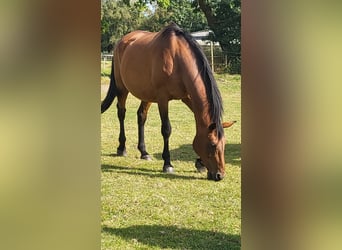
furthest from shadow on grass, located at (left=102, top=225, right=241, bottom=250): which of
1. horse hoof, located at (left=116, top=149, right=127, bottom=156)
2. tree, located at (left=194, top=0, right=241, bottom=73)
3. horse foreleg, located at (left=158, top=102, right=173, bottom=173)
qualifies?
tree, located at (left=194, top=0, right=241, bottom=73)

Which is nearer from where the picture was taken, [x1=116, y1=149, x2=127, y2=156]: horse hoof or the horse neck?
the horse neck

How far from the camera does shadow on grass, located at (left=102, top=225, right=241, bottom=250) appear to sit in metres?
2.03

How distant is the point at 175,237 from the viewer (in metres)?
2.14

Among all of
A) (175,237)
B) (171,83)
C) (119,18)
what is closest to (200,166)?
(171,83)

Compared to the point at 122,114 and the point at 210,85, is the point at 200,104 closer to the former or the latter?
the point at 210,85

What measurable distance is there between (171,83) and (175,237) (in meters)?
1.69

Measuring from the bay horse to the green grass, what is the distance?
18cm

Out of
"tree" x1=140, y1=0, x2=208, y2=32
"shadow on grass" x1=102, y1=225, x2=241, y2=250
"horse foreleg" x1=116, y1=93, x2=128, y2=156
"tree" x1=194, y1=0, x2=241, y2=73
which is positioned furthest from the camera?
"tree" x1=140, y1=0, x2=208, y2=32

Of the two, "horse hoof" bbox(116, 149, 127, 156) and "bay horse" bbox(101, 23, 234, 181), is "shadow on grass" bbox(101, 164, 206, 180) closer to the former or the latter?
"bay horse" bbox(101, 23, 234, 181)

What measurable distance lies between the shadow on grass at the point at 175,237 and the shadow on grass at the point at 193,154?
149cm

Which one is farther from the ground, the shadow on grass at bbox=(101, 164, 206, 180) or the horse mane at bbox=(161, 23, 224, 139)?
the horse mane at bbox=(161, 23, 224, 139)
